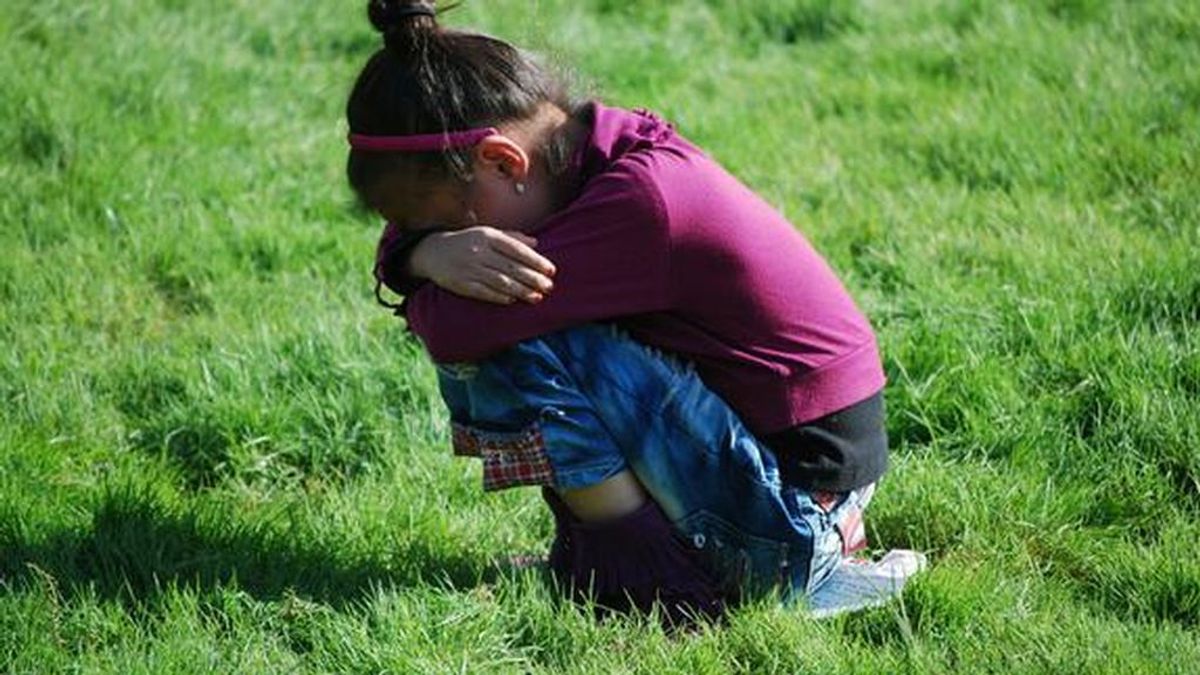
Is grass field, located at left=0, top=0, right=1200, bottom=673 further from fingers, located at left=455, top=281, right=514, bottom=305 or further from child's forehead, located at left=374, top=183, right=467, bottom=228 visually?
fingers, located at left=455, top=281, right=514, bottom=305

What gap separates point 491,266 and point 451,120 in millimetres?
294

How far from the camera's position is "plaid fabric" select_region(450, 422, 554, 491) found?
11.0 ft

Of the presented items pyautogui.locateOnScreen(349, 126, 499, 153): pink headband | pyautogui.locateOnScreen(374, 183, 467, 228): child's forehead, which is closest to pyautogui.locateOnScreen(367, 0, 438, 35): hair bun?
pyautogui.locateOnScreen(349, 126, 499, 153): pink headband

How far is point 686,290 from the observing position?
3.35 meters

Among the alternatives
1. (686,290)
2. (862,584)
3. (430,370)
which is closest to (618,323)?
(686,290)

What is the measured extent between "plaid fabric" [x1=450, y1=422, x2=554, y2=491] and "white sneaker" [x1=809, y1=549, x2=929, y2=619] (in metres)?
0.61

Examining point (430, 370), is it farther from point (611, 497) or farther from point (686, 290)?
point (686, 290)

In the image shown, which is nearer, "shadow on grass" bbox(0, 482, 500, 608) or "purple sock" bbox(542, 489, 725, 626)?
"purple sock" bbox(542, 489, 725, 626)

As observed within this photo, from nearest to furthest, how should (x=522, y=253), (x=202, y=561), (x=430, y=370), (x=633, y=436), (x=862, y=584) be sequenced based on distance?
(x=522, y=253) < (x=633, y=436) < (x=862, y=584) < (x=202, y=561) < (x=430, y=370)

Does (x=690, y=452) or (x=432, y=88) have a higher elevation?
(x=432, y=88)

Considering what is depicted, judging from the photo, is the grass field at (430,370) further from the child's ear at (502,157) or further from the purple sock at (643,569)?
the child's ear at (502,157)

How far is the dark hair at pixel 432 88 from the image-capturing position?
333cm

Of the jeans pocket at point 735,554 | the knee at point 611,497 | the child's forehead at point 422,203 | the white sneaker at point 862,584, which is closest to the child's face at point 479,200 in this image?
the child's forehead at point 422,203

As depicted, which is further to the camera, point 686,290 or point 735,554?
point 735,554
